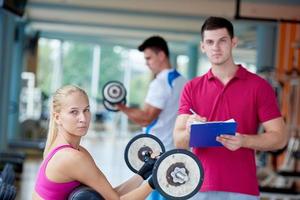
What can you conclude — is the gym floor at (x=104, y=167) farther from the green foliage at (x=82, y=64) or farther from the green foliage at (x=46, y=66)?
the green foliage at (x=82, y=64)

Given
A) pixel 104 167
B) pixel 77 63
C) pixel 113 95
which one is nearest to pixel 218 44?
pixel 113 95

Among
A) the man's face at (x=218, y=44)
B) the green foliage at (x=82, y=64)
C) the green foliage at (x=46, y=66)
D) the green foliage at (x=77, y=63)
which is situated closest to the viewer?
the man's face at (x=218, y=44)

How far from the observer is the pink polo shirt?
219 cm

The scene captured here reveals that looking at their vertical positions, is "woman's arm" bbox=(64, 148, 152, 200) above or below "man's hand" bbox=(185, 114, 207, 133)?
below

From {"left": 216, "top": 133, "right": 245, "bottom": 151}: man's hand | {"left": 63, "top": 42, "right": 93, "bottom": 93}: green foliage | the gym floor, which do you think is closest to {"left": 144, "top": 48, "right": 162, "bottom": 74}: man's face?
{"left": 216, "top": 133, "right": 245, "bottom": 151}: man's hand

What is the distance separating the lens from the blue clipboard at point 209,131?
2.04 metres

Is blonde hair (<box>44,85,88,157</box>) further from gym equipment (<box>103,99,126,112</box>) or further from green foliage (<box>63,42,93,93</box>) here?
green foliage (<box>63,42,93,93</box>)

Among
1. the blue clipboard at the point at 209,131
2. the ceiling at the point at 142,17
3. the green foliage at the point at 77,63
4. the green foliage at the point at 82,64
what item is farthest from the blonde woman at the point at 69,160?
the green foliage at the point at 77,63

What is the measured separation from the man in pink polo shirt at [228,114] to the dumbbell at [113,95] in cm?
159

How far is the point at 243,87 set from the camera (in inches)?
86.7

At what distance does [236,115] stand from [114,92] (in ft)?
5.70

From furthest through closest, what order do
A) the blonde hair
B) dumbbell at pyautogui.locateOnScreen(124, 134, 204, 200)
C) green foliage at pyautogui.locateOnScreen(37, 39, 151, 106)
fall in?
green foliage at pyautogui.locateOnScreen(37, 39, 151, 106), the blonde hair, dumbbell at pyautogui.locateOnScreen(124, 134, 204, 200)

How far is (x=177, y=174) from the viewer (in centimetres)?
184

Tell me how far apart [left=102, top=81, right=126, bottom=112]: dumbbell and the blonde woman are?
1727 mm
